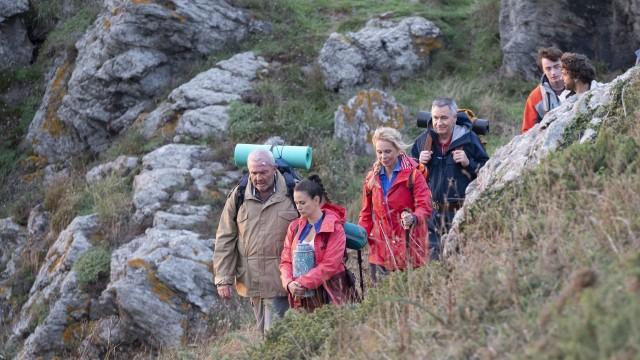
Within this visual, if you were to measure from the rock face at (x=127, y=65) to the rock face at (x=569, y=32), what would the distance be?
4865mm

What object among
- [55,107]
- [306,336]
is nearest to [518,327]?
[306,336]

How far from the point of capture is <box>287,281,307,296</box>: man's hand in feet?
20.9

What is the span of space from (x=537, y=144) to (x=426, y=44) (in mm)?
9241

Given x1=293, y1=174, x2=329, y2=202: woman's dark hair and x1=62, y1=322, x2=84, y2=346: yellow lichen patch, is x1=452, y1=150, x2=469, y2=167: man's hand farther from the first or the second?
x1=62, y1=322, x2=84, y2=346: yellow lichen patch

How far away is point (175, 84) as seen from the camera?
15836 millimetres

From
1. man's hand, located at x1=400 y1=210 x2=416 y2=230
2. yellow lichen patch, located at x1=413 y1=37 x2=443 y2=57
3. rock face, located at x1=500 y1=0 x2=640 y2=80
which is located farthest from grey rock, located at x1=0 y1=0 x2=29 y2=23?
man's hand, located at x1=400 y1=210 x2=416 y2=230

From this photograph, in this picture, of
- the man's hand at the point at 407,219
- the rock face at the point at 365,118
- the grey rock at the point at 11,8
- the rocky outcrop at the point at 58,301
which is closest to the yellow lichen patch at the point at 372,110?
the rock face at the point at 365,118

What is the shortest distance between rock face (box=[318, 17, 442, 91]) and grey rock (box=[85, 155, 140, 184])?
3.32 meters

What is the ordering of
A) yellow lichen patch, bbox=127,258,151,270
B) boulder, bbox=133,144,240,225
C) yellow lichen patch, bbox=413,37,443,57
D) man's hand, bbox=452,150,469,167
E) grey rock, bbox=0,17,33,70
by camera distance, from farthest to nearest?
grey rock, bbox=0,17,33,70, yellow lichen patch, bbox=413,37,443,57, boulder, bbox=133,144,240,225, yellow lichen patch, bbox=127,258,151,270, man's hand, bbox=452,150,469,167

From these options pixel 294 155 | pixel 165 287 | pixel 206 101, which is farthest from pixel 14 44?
pixel 294 155

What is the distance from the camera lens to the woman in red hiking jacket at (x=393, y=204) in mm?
6613

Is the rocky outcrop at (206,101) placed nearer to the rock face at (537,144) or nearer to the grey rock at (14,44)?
the grey rock at (14,44)

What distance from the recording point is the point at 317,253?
21.2ft

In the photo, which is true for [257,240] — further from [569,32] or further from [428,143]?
[569,32]
